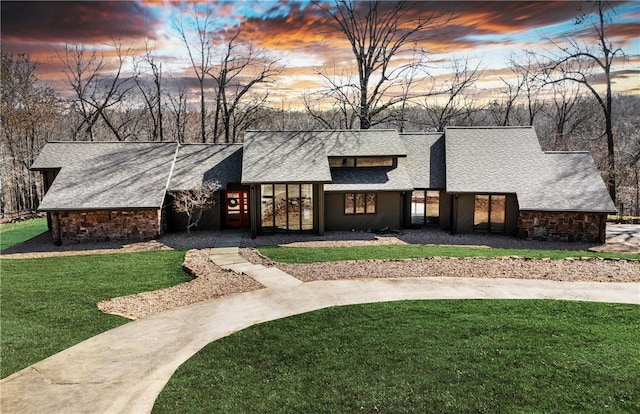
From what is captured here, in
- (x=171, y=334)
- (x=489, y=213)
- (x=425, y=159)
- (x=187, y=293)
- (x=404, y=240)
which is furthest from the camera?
(x=425, y=159)

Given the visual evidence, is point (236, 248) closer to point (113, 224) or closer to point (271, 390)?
point (113, 224)

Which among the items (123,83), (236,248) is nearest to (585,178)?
(236,248)

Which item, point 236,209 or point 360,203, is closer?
point 360,203

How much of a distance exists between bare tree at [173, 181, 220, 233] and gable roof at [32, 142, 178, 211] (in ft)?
2.72

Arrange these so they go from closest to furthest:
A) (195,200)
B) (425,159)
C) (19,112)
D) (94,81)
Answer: (195,200) < (425,159) < (19,112) < (94,81)

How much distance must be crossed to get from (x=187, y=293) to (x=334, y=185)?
926 centimetres

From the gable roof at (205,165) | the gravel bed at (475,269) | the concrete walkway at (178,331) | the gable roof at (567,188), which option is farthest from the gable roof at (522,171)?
the gable roof at (205,165)

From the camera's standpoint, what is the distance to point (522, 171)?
18.5 metres

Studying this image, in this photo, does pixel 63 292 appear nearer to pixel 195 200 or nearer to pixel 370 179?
pixel 195 200

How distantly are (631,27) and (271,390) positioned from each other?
87.9ft

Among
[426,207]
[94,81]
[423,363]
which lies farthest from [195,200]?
[94,81]

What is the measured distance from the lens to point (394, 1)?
29484 mm

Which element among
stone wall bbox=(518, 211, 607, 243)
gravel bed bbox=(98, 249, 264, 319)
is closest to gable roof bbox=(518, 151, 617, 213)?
stone wall bbox=(518, 211, 607, 243)

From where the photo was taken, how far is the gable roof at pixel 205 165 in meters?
18.5
